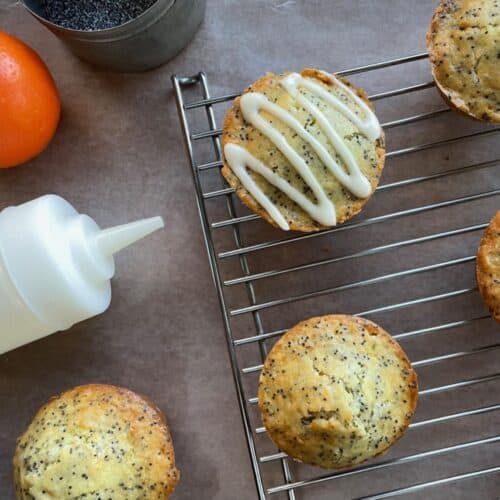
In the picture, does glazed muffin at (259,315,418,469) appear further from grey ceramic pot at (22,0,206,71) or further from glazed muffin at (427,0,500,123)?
grey ceramic pot at (22,0,206,71)

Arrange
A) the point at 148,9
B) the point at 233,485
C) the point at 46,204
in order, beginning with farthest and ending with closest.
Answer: the point at 233,485
the point at 46,204
the point at 148,9

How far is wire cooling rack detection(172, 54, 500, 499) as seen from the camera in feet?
5.71

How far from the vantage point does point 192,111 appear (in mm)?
1825

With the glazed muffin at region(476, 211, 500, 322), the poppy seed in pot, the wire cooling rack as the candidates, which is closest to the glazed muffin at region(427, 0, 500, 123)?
the wire cooling rack

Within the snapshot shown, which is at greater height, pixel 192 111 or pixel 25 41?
pixel 25 41

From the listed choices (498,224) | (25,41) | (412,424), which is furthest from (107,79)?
(412,424)

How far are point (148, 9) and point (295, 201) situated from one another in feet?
1.74

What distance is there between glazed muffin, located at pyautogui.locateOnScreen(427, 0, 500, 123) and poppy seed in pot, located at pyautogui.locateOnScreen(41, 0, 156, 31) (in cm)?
68

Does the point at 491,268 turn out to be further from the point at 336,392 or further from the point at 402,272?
the point at 336,392

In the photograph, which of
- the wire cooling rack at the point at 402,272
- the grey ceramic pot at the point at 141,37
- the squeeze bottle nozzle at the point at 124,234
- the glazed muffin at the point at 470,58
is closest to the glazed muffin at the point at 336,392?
the wire cooling rack at the point at 402,272

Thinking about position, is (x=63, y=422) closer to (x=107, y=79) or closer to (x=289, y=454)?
(x=289, y=454)

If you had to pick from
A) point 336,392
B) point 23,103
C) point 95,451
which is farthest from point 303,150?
point 95,451

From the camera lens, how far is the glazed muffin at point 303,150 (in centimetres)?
155

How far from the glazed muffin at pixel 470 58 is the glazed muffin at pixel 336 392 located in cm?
56
